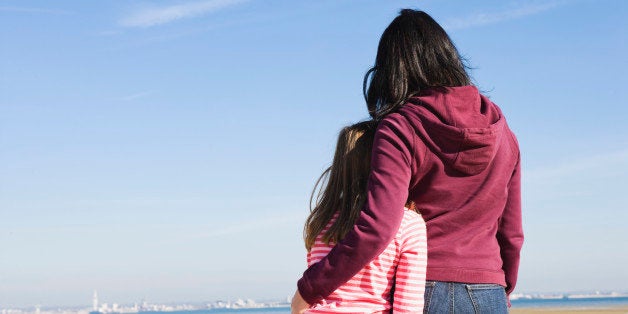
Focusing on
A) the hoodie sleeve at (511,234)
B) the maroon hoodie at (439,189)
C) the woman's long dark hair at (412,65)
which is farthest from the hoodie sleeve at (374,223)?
the hoodie sleeve at (511,234)

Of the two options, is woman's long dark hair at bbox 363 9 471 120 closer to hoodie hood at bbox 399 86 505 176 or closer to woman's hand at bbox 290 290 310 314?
hoodie hood at bbox 399 86 505 176

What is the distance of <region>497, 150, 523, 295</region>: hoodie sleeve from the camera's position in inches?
112

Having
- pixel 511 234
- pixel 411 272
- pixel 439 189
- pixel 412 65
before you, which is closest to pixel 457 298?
pixel 411 272

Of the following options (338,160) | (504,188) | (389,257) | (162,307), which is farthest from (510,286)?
(162,307)

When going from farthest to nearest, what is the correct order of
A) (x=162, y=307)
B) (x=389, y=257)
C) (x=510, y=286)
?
1. (x=162, y=307)
2. (x=510, y=286)
3. (x=389, y=257)

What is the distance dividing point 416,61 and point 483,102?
277mm

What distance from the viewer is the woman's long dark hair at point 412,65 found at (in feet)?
8.67

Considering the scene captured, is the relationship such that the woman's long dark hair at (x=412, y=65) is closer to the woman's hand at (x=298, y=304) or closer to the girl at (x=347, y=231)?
the girl at (x=347, y=231)

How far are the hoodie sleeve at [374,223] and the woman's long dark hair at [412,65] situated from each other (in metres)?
0.19

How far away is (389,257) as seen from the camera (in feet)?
8.00

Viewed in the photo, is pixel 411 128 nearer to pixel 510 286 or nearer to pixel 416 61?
pixel 416 61

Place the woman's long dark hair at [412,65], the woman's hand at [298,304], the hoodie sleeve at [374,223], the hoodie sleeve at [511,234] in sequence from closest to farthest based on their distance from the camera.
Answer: the hoodie sleeve at [374,223]
the woman's hand at [298,304]
the woman's long dark hair at [412,65]
the hoodie sleeve at [511,234]

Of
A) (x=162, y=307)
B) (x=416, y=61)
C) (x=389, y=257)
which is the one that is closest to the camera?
(x=389, y=257)

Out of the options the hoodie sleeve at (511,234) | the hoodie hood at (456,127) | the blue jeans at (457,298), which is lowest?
the blue jeans at (457,298)
